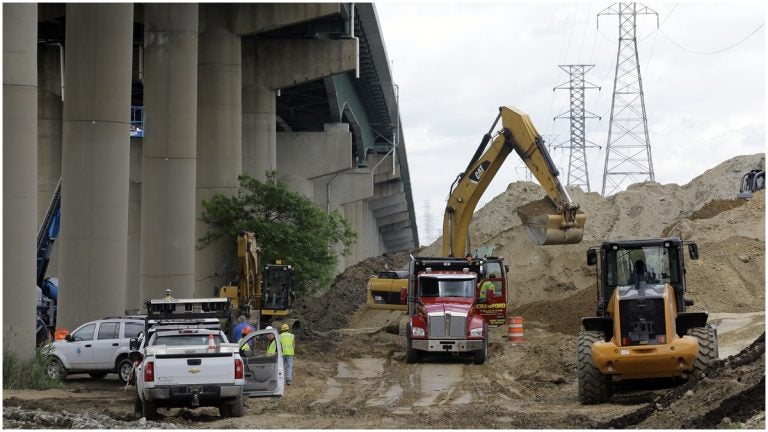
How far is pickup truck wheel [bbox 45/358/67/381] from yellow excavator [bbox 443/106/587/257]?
11.8 metres

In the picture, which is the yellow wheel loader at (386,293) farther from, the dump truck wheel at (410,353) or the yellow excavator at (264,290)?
the dump truck wheel at (410,353)

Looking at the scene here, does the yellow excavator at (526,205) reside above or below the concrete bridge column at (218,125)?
below

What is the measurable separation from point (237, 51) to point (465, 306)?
21122 mm

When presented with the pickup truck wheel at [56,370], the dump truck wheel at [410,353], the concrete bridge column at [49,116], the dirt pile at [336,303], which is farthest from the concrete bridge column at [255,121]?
the pickup truck wheel at [56,370]

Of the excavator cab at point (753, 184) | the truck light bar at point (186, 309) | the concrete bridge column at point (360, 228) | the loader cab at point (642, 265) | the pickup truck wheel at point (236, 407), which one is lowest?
the pickup truck wheel at point (236, 407)

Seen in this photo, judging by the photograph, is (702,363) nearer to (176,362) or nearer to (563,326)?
(176,362)

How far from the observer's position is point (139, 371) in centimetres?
2102

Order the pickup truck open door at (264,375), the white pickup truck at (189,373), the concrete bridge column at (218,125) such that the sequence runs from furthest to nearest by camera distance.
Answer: the concrete bridge column at (218,125) → the pickup truck open door at (264,375) → the white pickup truck at (189,373)

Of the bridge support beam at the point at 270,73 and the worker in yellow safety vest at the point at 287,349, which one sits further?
the bridge support beam at the point at 270,73

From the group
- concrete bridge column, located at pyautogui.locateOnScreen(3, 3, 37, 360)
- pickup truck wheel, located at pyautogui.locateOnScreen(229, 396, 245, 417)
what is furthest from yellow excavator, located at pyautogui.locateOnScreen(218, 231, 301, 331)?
pickup truck wheel, located at pyautogui.locateOnScreen(229, 396, 245, 417)

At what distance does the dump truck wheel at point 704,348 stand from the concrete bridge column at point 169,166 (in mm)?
23715

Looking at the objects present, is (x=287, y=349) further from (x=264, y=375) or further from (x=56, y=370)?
(x=56, y=370)

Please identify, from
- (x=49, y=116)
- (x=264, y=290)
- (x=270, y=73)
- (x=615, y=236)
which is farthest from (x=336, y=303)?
(x=49, y=116)

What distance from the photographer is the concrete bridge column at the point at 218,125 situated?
4906 cm
